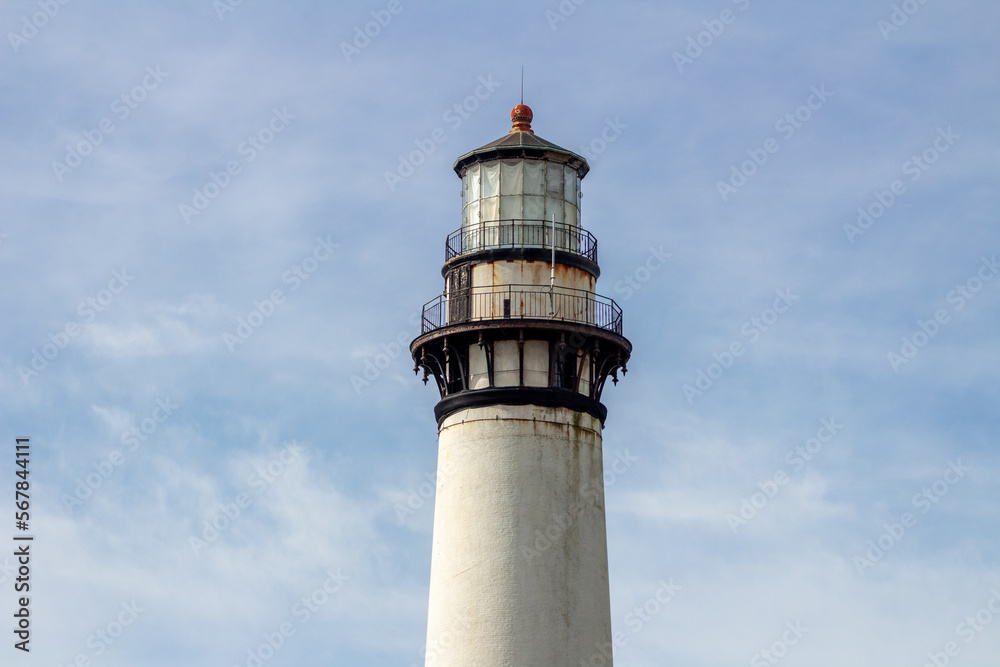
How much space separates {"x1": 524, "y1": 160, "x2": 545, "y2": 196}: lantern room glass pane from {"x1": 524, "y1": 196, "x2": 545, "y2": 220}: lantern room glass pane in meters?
0.16

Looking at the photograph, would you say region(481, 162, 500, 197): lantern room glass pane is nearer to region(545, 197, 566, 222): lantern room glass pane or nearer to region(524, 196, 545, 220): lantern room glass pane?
region(524, 196, 545, 220): lantern room glass pane

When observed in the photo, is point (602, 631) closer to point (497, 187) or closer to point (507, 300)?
point (507, 300)

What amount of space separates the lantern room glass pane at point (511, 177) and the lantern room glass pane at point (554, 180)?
0.66 m

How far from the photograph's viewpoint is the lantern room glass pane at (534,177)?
46.8 m

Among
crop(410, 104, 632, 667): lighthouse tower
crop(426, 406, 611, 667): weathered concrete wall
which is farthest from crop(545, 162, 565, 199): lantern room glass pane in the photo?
crop(426, 406, 611, 667): weathered concrete wall

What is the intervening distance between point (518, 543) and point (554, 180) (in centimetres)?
972

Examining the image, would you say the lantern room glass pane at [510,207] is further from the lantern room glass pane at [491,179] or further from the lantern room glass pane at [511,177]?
the lantern room glass pane at [491,179]

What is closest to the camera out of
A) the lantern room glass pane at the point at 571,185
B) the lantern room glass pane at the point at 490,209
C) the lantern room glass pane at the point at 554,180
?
the lantern room glass pane at the point at 490,209

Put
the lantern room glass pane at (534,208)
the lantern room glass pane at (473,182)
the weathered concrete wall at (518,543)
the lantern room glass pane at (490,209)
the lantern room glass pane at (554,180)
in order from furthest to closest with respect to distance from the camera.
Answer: the lantern room glass pane at (473,182)
the lantern room glass pane at (554,180)
the lantern room glass pane at (490,209)
the lantern room glass pane at (534,208)
the weathered concrete wall at (518,543)

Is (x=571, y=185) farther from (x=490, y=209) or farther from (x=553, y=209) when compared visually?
(x=490, y=209)

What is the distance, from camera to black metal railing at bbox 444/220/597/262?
4631cm

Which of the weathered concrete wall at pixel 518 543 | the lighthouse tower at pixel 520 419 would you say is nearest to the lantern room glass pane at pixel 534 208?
the lighthouse tower at pixel 520 419

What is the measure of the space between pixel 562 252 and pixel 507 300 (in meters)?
1.97

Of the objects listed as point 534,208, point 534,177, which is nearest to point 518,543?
point 534,208
